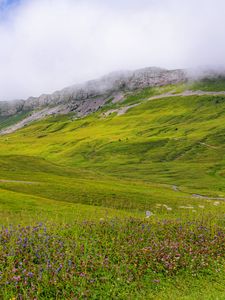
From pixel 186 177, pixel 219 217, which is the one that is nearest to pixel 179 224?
pixel 219 217

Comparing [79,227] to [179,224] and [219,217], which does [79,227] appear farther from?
[219,217]

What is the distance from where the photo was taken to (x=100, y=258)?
16.7 m

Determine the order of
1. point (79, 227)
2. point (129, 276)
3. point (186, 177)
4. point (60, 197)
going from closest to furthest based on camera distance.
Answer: point (129, 276) < point (79, 227) < point (60, 197) < point (186, 177)

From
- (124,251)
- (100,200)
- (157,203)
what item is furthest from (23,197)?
(124,251)

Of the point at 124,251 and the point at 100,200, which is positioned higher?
the point at 124,251

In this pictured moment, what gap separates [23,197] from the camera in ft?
172

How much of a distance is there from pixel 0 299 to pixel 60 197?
52055mm

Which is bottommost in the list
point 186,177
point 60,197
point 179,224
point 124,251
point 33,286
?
point 186,177

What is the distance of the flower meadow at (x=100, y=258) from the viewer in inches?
543

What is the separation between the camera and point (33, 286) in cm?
1323

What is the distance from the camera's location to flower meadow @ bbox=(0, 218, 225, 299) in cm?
1379

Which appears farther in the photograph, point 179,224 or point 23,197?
point 23,197

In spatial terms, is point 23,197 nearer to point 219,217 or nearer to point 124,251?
point 219,217

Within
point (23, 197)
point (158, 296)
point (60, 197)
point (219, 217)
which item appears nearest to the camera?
point (158, 296)
